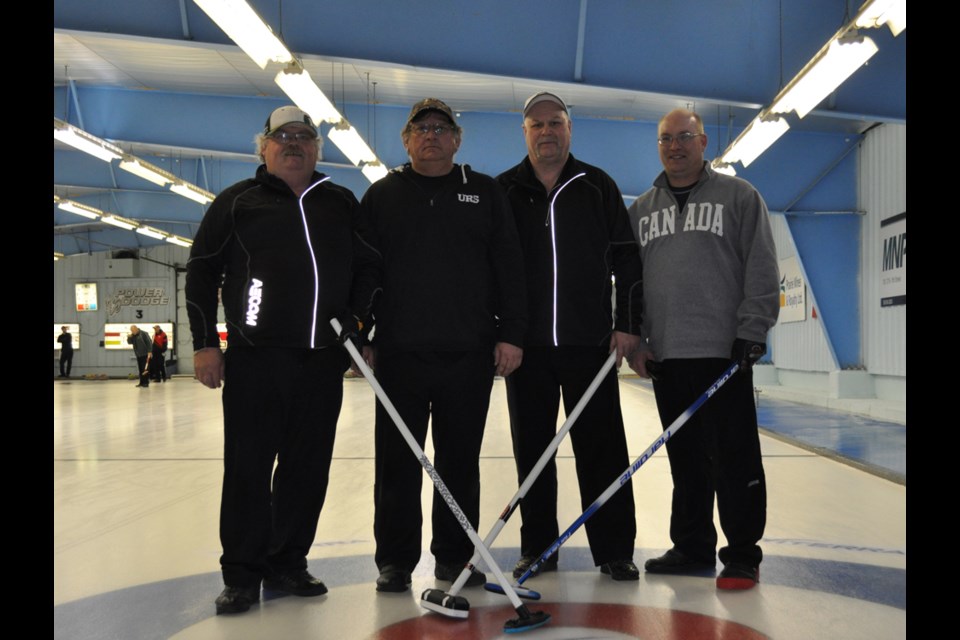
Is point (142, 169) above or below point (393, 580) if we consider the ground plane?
above

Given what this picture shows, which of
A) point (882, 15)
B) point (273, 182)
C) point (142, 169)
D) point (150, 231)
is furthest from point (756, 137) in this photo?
point (150, 231)

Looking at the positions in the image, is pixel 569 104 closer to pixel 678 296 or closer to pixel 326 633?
pixel 678 296

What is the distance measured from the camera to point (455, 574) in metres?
2.94

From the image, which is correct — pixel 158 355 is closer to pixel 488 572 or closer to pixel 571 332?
pixel 488 572

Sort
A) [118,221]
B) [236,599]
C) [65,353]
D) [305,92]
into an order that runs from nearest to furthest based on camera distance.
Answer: [236,599] < [305,92] < [118,221] < [65,353]

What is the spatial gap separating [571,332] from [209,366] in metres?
1.43

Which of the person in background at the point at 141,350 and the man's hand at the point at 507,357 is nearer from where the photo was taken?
the man's hand at the point at 507,357

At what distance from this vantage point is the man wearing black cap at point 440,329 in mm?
2947

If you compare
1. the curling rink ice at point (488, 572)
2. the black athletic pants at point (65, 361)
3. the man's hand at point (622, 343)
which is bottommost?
the black athletic pants at point (65, 361)

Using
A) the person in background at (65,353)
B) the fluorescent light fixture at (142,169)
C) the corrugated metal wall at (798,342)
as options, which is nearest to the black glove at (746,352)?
the fluorescent light fixture at (142,169)

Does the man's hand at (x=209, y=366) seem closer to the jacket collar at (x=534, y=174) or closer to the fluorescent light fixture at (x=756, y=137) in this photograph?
the jacket collar at (x=534, y=174)

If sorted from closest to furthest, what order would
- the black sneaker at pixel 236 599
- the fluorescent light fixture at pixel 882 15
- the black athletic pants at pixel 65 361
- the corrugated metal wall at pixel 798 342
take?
1. the black sneaker at pixel 236 599
2. the fluorescent light fixture at pixel 882 15
3. the corrugated metal wall at pixel 798 342
4. the black athletic pants at pixel 65 361

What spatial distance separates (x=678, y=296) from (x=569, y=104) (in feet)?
27.9

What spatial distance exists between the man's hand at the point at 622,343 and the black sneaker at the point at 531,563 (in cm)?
85
